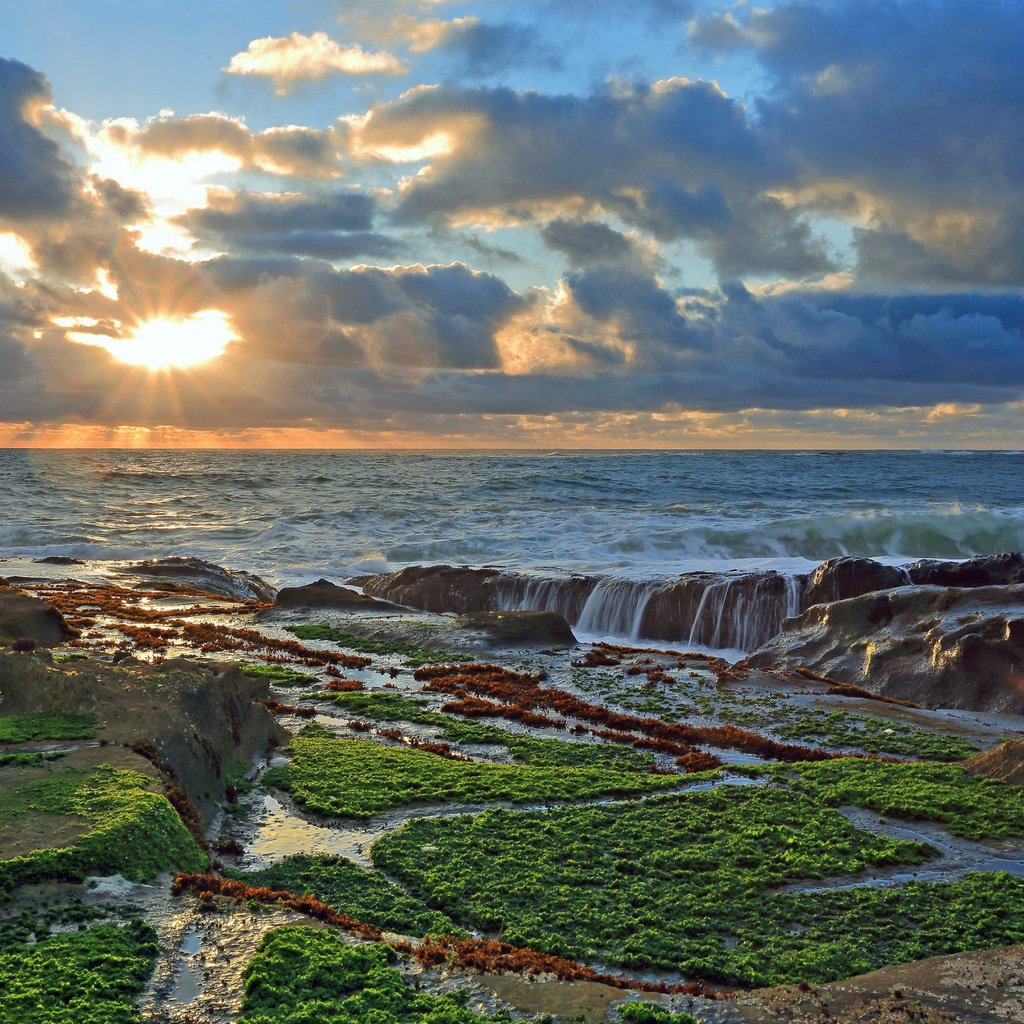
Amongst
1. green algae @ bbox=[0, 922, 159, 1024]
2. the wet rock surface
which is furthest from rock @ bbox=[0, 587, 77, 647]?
green algae @ bbox=[0, 922, 159, 1024]

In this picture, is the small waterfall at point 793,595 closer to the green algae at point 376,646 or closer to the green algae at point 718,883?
the green algae at point 376,646

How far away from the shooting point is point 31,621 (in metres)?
28.7

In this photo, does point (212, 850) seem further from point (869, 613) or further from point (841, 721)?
point (869, 613)

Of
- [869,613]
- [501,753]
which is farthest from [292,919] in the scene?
[869,613]

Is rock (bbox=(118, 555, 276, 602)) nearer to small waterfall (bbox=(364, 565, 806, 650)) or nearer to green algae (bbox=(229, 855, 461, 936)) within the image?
small waterfall (bbox=(364, 565, 806, 650))

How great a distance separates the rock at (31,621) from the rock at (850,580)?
27.3 metres

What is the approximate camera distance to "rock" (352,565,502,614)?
141 ft

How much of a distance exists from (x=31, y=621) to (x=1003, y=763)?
1070 inches

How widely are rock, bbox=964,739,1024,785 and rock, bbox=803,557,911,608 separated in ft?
58.0

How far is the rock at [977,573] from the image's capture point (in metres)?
34.8

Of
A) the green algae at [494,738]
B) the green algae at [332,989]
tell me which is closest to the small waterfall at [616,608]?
the green algae at [494,738]

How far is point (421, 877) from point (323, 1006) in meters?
3.83

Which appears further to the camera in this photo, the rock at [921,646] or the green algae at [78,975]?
the rock at [921,646]

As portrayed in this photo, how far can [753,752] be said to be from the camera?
20.2 metres
